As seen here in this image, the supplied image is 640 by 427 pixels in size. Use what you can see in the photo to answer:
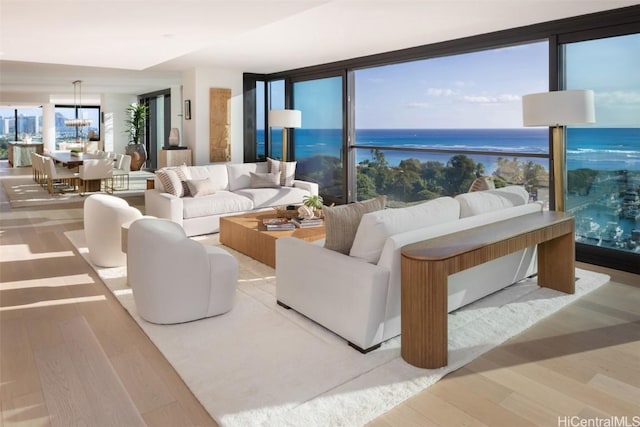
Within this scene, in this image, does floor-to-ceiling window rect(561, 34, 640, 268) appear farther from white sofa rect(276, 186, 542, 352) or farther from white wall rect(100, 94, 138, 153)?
white wall rect(100, 94, 138, 153)

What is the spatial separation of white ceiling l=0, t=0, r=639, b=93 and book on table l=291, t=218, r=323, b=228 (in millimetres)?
1954

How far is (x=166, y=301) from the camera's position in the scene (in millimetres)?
3180

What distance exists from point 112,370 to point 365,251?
5.18 ft

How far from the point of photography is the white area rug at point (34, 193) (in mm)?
8688

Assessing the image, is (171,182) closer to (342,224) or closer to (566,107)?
(342,224)

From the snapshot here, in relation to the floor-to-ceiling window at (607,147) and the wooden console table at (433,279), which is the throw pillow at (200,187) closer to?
the wooden console table at (433,279)

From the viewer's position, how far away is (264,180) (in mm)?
7242

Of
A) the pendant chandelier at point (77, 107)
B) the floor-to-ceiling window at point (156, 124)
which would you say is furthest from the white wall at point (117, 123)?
the floor-to-ceiling window at point (156, 124)

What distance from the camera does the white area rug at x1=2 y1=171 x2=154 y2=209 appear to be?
8688 millimetres

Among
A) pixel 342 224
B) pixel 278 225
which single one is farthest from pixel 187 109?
pixel 342 224

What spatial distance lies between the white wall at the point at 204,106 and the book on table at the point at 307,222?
395 cm

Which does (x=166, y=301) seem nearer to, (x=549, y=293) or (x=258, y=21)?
(x=258, y=21)

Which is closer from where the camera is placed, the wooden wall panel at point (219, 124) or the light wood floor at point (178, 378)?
the light wood floor at point (178, 378)

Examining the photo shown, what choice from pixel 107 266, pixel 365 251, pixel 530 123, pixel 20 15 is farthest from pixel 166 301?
pixel 530 123
